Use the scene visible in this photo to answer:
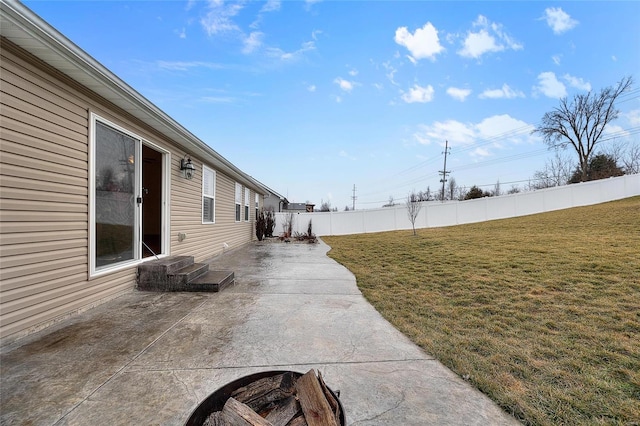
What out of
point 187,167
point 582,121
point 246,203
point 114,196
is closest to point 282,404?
point 114,196

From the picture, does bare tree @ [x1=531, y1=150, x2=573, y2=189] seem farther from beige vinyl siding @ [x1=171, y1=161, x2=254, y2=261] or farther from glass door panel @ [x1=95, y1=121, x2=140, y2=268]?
glass door panel @ [x1=95, y1=121, x2=140, y2=268]

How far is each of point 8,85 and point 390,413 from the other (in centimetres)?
403

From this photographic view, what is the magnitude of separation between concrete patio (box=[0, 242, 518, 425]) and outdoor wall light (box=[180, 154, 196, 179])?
2862 millimetres

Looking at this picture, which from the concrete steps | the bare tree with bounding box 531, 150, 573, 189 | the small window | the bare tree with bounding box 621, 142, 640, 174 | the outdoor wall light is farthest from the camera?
the bare tree with bounding box 531, 150, 573, 189

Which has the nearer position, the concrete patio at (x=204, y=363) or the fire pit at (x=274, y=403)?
the fire pit at (x=274, y=403)

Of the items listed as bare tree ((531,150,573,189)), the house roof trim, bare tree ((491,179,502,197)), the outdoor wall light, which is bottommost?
the outdoor wall light

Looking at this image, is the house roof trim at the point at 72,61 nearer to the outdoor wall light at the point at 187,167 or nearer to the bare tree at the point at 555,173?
the outdoor wall light at the point at 187,167

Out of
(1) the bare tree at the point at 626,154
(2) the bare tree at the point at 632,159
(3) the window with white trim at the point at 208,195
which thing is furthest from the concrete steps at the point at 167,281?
(2) the bare tree at the point at 632,159

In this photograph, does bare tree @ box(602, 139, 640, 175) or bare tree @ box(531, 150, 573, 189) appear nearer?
bare tree @ box(602, 139, 640, 175)

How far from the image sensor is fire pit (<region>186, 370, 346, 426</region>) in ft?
3.34

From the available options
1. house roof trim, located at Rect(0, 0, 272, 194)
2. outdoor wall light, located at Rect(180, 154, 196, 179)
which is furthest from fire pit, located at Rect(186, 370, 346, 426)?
outdoor wall light, located at Rect(180, 154, 196, 179)

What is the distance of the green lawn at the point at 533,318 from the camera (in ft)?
5.88

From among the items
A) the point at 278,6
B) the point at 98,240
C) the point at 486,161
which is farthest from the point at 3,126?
the point at 486,161

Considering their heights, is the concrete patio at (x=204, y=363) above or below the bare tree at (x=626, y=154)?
below
